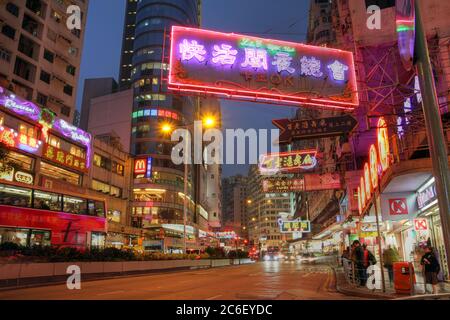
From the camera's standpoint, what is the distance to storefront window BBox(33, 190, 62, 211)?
20886 millimetres

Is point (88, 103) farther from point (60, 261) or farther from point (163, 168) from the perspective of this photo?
point (60, 261)

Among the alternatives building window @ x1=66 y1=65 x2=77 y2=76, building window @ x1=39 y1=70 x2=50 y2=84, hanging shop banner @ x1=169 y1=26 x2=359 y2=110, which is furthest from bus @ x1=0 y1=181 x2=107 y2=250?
building window @ x1=66 y1=65 x2=77 y2=76

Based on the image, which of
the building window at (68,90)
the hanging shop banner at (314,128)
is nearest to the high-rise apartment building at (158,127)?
the building window at (68,90)

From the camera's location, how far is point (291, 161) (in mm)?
28672

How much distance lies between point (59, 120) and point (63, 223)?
67.4ft

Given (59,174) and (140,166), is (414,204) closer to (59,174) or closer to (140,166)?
(59,174)

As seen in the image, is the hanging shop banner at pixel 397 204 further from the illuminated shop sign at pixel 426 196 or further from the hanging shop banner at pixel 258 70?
the hanging shop banner at pixel 258 70

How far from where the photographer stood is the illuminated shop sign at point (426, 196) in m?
14.4

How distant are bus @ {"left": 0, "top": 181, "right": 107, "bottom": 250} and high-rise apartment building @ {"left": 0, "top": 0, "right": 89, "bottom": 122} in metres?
22.2

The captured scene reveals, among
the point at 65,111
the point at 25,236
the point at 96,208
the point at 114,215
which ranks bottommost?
the point at 25,236

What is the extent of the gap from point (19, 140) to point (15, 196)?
15.9 meters

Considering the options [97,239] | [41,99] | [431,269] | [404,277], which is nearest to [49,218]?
[97,239]

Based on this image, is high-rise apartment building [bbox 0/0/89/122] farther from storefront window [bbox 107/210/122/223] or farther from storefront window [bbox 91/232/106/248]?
storefront window [bbox 91/232/106/248]

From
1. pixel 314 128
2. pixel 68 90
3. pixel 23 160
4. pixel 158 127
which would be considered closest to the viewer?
pixel 314 128
